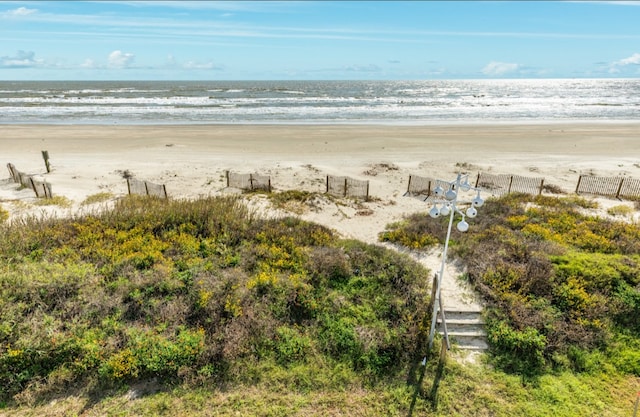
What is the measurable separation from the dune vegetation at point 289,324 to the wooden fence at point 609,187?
7.37 m

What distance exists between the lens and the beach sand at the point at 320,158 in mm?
19562

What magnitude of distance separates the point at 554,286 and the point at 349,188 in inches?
463

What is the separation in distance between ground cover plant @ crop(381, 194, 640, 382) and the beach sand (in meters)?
1.20

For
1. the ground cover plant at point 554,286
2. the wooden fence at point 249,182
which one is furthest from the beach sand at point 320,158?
the ground cover plant at point 554,286

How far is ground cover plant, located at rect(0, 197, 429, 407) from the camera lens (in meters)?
8.98

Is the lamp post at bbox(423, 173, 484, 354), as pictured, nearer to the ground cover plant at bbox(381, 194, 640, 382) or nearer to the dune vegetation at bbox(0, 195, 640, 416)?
the dune vegetation at bbox(0, 195, 640, 416)

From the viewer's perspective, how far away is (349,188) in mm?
21188

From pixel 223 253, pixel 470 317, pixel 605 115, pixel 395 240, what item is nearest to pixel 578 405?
pixel 470 317

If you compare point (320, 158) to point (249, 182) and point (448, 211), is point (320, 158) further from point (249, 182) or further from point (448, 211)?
point (448, 211)

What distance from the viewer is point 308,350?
384 inches

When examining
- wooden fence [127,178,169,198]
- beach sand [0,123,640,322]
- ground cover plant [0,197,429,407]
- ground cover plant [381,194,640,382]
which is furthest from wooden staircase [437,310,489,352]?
wooden fence [127,178,169,198]

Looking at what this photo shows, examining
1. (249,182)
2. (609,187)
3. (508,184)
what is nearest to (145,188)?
(249,182)

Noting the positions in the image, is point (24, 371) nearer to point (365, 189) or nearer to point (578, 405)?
point (578, 405)

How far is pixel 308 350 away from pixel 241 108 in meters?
57.3
